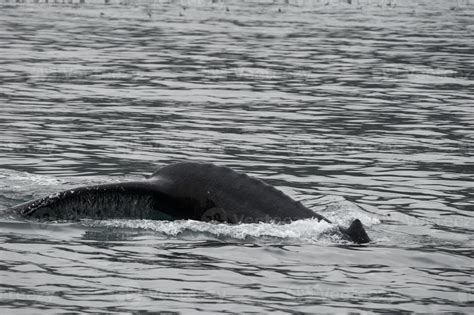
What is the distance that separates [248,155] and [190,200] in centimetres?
701

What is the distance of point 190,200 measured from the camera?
42.1ft

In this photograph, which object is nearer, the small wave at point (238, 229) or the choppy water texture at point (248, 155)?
the choppy water texture at point (248, 155)

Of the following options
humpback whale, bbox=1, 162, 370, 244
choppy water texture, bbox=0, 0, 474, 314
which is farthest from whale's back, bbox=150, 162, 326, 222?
choppy water texture, bbox=0, 0, 474, 314

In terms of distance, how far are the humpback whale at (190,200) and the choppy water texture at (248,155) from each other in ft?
0.44

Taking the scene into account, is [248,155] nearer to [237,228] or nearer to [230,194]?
[237,228]

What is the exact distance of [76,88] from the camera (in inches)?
1121

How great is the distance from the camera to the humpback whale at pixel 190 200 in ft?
41.4

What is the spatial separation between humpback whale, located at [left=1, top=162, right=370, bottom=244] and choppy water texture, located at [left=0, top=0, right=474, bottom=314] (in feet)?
0.44

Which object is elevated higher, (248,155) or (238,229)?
(238,229)

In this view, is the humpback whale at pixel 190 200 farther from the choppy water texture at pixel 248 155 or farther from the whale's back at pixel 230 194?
the choppy water texture at pixel 248 155

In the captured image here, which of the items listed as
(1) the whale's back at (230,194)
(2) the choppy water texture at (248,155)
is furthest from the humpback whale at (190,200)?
(2) the choppy water texture at (248,155)

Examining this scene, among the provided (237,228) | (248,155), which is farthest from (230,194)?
(248,155)

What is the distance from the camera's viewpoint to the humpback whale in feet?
41.4

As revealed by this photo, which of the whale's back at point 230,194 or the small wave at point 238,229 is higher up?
the whale's back at point 230,194
